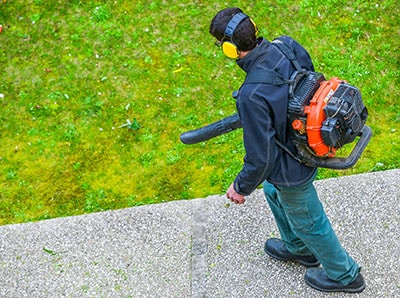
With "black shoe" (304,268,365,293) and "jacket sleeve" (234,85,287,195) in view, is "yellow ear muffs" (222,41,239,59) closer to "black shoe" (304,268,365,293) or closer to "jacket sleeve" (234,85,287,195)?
"jacket sleeve" (234,85,287,195)

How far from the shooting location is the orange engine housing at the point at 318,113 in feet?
9.74

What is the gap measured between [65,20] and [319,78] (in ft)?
13.6

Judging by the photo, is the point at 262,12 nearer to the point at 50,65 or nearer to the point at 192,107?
the point at 192,107

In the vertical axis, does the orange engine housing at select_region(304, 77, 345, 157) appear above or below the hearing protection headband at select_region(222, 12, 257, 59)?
below

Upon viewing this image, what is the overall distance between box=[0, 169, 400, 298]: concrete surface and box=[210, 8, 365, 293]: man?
0.32 metres

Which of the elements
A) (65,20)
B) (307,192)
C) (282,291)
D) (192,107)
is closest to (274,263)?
(282,291)

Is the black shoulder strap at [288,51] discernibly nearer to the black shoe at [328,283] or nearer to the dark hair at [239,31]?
the dark hair at [239,31]

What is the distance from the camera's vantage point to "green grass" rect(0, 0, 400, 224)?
507cm

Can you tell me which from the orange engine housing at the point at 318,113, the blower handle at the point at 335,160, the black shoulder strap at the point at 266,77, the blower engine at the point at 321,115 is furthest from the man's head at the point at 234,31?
the blower handle at the point at 335,160

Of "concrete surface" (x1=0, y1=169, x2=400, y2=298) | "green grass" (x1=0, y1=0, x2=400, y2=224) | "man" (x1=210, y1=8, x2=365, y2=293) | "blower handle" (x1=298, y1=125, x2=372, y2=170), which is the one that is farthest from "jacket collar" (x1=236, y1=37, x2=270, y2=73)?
"green grass" (x1=0, y1=0, x2=400, y2=224)

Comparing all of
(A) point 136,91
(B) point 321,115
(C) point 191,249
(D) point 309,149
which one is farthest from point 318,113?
(A) point 136,91

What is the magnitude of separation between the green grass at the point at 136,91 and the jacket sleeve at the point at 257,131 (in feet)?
6.16

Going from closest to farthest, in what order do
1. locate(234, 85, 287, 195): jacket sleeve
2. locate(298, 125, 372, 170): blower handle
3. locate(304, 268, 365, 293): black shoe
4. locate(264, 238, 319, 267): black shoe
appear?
locate(234, 85, 287, 195): jacket sleeve < locate(298, 125, 372, 170): blower handle < locate(304, 268, 365, 293): black shoe < locate(264, 238, 319, 267): black shoe

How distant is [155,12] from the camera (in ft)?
21.2
